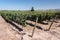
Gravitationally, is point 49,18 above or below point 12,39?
below

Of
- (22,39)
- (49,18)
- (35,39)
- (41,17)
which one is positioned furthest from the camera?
(49,18)

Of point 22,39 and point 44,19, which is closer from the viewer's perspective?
point 22,39

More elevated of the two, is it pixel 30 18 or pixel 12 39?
pixel 12 39

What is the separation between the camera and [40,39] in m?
11.8

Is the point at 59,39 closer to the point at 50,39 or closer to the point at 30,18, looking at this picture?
the point at 50,39

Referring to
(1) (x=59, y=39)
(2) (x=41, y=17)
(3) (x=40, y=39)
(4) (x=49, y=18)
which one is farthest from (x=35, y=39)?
(4) (x=49, y=18)

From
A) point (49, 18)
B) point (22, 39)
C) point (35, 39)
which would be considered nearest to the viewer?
point (22, 39)

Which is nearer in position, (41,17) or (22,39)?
(22,39)

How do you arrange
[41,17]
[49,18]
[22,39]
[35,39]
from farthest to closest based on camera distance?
[49,18], [41,17], [35,39], [22,39]

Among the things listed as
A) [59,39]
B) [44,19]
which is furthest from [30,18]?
[59,39]

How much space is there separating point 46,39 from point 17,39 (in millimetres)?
2491

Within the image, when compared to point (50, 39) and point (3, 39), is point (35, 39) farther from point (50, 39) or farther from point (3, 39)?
point (3, 39)

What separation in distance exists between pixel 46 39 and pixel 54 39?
710mm

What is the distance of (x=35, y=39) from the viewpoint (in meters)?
11.7
